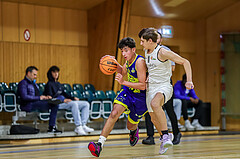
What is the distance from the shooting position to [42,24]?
399 inches

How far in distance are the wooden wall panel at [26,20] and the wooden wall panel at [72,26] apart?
0.92 meters

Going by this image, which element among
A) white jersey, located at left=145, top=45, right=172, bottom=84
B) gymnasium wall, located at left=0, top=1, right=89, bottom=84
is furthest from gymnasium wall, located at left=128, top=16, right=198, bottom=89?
white jersey, located at left=145, top=45, right=172, bottom=84

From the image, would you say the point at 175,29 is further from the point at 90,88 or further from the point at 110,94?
the point at 110,94

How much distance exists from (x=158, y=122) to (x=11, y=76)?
5.91 metres

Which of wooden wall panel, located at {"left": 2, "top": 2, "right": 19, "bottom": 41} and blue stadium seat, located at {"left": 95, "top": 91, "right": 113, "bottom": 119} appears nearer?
blue stadium seat, located at {"left": 95, "top": 91, "right": 113, "bottom": 119}

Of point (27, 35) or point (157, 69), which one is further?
point (27, 35)

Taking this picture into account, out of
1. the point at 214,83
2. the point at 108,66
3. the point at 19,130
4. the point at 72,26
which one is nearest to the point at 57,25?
the point at 72,26

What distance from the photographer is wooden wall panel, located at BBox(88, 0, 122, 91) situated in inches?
A: 389

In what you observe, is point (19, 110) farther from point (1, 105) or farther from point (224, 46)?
point (224, 46)

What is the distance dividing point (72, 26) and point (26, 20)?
1.25 metres

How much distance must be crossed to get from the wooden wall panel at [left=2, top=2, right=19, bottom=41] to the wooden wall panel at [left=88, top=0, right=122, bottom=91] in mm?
1943

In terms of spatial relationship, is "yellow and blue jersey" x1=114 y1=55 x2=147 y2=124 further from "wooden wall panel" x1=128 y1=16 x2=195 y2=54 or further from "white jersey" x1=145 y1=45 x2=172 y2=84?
"wooden wall panel" x1=128 y1=16 x2=195 y2=54

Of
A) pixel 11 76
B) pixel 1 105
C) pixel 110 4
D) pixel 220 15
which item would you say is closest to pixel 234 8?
pixel 220 15

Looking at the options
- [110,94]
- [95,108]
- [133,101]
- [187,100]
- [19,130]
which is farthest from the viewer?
[187,100]
